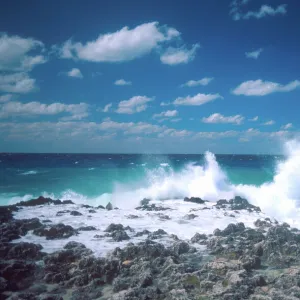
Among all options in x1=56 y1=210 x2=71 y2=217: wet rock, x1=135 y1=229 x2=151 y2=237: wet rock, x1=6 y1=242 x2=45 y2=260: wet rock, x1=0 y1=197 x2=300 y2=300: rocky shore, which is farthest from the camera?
x1=56 y1=210 x2=71 y2=217: wet rock

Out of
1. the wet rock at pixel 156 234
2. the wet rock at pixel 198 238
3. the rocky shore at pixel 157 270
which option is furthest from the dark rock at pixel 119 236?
the wet rock at pixel 198 238

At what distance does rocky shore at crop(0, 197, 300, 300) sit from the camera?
7.87m

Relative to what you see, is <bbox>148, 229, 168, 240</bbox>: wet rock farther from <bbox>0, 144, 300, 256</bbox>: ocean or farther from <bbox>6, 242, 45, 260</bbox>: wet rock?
<bbox>6, 242, 45, 260</bbox>: wet rock

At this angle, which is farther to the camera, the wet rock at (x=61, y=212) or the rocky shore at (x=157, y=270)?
the wet rock at (x=61, y=212)

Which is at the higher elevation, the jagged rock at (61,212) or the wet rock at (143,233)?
the wet rock at (143,233)

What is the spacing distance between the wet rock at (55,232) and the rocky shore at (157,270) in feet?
0.30

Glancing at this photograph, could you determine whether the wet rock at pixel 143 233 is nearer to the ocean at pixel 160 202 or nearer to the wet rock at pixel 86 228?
the ocean at pixel 160 202

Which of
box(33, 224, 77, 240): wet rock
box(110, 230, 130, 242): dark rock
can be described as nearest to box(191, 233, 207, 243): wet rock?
box(110, 230, 130, 242): dark rock

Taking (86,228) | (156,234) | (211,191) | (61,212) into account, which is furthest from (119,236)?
(211,191)

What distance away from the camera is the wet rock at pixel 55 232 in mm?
13355

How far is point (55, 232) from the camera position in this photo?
44.5 ft

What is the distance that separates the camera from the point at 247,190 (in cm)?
3250

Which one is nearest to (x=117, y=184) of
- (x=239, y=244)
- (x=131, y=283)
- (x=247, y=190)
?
(x=247, y=190)

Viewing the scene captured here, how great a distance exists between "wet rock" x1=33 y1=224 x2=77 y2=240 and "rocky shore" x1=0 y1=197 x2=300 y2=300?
91 mm
